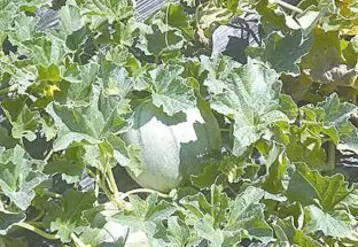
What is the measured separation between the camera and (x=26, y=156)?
142 cm

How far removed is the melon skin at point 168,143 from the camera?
147cm

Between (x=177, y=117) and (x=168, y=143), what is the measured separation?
46mm

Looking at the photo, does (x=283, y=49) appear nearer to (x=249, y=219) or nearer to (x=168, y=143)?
(x=168, y=143)

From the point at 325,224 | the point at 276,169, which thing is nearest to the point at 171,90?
the point at 276,169

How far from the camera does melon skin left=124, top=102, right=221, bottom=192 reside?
4.83 ft

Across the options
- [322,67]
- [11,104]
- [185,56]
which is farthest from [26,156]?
[322,67]

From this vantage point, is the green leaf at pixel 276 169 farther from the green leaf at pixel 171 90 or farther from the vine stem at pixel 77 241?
the vine stem at pixel 77 241

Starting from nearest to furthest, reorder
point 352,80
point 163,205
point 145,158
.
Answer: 1. point 163,205
2. point 145,158
3. point 352,80

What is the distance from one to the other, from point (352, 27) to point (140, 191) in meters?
0.52

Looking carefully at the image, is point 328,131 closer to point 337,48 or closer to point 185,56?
point 337,48

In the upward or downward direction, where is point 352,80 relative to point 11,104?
downward

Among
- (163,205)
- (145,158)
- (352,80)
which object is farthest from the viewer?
(352,80)

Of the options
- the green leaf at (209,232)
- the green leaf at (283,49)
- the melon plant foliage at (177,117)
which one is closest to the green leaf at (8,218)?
the melon plant foliage at (177,117)

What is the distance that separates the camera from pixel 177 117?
58.7 inches
